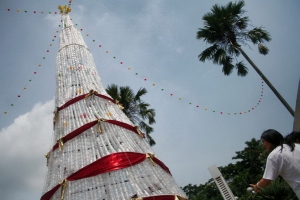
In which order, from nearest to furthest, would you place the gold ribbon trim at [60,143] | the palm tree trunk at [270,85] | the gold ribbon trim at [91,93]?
the gold ribbon trim at [60,143] → the gold ribbon trim at [91,93] → the palm tree trunk at [270,85]

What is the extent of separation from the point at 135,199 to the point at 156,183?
0.56 m

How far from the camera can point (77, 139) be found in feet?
13.0

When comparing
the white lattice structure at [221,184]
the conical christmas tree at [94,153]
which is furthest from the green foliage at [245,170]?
the conical christmas tree at [94,153]

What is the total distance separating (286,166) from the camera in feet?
7.22

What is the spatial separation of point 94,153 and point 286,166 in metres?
2.55

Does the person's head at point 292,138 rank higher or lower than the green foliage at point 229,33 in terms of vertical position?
lower

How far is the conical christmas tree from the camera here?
326 cm

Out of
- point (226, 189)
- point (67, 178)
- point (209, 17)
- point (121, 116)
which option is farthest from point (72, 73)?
point (209, 17)

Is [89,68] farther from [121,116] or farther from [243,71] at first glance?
[243,71]

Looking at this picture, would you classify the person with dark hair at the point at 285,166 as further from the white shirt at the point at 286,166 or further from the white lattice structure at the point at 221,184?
the white lattice structure at the point at 221,184

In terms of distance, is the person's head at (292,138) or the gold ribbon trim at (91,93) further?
the gold ribbon trim at (91,93)

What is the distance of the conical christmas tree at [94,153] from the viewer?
326cm

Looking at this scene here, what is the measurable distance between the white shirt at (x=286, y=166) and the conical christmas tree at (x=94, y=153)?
4.70 feet

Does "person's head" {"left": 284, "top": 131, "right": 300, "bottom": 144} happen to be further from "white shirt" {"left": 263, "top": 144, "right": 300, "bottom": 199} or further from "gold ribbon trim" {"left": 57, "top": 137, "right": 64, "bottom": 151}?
"gold ribbon trim" {"left": 57, "top": 137, "right": 64, "bottom": 151}
